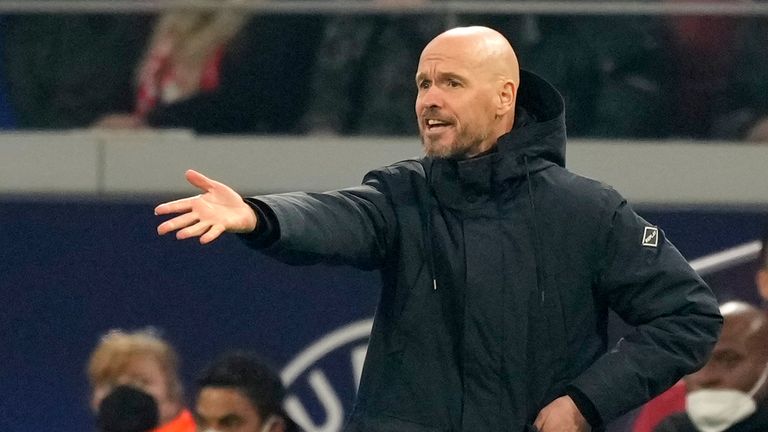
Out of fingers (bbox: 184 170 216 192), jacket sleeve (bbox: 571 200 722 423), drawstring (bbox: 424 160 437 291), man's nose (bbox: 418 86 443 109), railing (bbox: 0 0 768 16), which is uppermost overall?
railing (bbox: 0 0 768 16)

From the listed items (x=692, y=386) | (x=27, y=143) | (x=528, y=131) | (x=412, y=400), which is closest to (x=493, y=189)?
(x=528, y=131)

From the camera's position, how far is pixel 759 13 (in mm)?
6676

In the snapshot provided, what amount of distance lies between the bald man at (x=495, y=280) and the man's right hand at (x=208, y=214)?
20cm

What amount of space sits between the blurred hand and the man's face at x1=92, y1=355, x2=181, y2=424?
230 cm

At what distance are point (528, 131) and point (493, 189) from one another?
18 cm

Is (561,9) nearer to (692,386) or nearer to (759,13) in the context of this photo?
(759,13)

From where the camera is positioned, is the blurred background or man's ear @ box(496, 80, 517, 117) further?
the blurred background

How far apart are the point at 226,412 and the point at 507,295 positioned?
5.92 ft

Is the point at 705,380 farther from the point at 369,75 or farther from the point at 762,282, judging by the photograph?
the point at 369,75

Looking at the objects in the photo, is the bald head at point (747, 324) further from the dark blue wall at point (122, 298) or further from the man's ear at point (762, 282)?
the dark blue wall at point (122, 298)

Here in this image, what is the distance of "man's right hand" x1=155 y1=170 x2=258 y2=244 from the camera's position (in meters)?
3.46

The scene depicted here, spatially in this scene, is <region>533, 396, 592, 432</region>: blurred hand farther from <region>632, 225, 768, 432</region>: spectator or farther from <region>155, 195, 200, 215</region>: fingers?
<region>632, 225, 768, 432</region>: spectator

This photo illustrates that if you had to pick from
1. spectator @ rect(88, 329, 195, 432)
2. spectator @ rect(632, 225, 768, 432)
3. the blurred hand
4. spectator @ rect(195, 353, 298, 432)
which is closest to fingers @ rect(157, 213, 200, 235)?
the blurred hand

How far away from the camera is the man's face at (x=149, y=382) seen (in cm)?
590
